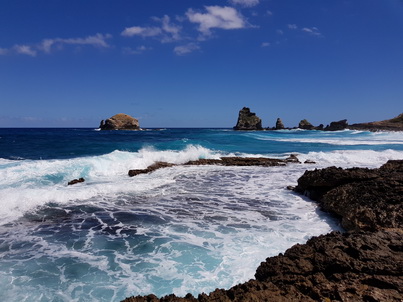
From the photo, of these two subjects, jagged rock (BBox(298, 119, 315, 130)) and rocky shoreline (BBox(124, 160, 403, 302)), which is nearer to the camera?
rocky shoreline (BBox(124, 160, 403, 302))

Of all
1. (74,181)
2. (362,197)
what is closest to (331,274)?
(362,197)

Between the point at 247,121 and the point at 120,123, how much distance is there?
41.6 meters

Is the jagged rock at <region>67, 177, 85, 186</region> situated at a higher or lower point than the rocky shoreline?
lower

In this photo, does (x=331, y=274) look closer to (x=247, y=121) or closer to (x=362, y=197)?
(x=362, y=197)

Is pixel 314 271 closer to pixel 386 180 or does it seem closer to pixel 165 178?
pixel 386 180

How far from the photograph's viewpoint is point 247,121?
92375 mm

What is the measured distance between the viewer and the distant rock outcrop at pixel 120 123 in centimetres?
8825

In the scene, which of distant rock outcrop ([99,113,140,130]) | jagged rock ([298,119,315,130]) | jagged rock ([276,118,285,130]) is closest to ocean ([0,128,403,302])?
distant rock outcrop ([99,113,140,130])

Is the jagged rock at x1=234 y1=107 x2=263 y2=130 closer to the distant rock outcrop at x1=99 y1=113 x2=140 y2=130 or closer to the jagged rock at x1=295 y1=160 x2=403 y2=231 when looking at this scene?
the distant rock outcrop at x1=99 y1=113 x2=140 y2=130

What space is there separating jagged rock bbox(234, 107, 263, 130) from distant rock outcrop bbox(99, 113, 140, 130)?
34552 millimetres

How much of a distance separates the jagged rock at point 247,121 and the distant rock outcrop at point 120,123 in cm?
3455

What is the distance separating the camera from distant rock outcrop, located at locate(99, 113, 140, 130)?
88.2m

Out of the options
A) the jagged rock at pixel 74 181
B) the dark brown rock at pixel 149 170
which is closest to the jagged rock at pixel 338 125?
the dark brown rock at pixel 149 170

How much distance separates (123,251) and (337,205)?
5.13 metres
